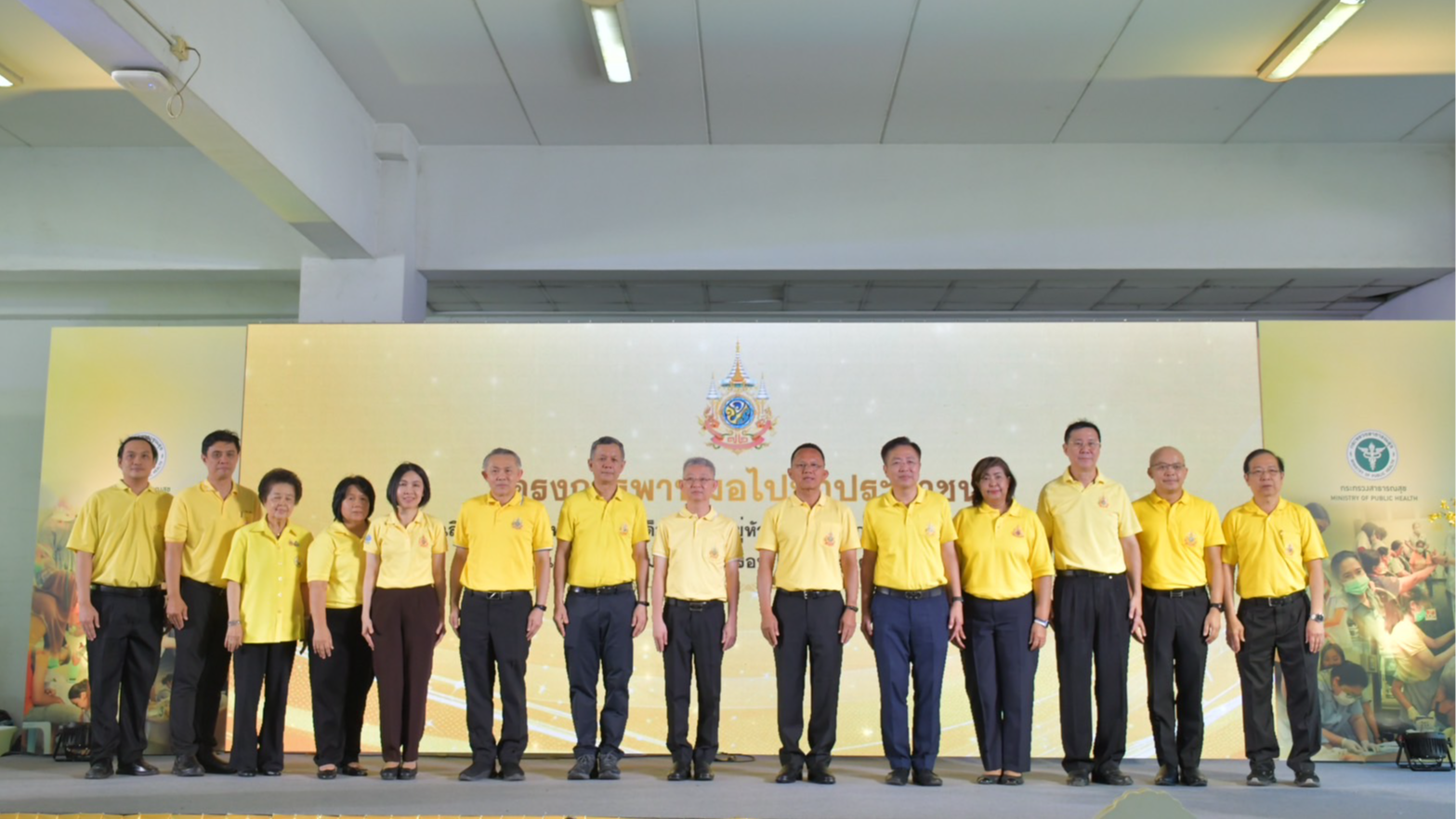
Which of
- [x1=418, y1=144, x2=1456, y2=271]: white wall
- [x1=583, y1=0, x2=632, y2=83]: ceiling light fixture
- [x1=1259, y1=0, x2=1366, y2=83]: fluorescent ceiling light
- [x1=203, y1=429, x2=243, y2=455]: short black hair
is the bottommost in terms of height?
[x1=203, y1=429, x2=243, y2=455]: short black hair

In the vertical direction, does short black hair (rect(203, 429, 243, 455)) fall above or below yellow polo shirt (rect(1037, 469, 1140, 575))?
above

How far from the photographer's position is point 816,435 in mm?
5684

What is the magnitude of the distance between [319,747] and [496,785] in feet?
2.74

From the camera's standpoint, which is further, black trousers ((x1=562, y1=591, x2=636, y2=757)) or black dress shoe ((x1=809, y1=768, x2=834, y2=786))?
black trousers ((x1=562, y1=591, x2=636, y2=757))

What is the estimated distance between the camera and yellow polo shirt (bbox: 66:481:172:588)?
475 centimetres

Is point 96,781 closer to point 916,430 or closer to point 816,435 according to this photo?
point 816,435

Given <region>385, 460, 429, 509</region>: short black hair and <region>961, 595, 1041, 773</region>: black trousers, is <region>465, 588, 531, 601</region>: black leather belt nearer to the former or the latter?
<region>385, 460, 429, 509</region>: short black hair

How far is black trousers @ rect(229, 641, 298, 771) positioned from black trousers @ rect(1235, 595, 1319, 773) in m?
3.99

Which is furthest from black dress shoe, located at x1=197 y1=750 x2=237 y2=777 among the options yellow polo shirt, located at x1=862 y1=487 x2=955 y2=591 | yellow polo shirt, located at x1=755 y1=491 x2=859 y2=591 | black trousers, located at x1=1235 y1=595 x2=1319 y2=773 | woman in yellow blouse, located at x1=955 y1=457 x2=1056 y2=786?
black trousers, located at x1=1235 y1=595 x2=1319 y2=773

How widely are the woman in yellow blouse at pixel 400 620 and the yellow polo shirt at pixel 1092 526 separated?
2590mm

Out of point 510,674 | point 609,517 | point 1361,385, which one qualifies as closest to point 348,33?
point 609,517

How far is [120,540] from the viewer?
4777mm

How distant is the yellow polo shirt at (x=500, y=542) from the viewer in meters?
4.56

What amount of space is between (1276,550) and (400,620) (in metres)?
3.61
